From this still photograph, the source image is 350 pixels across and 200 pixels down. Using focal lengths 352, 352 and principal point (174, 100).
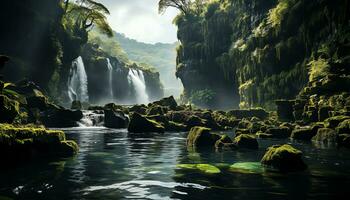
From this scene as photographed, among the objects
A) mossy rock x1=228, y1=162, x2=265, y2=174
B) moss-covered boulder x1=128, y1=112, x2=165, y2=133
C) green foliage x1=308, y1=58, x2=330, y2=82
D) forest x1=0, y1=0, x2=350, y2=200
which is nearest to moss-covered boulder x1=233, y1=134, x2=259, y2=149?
forest x1=0, y1=0, x2=350, y2=200

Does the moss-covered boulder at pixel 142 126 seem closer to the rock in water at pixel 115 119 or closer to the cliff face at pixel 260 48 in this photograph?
the rock in water at pixel 115 119

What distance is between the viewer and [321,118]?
2827cm

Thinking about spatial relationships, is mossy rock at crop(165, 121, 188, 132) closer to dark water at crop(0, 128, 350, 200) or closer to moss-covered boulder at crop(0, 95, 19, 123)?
moss-covered boulder at crop(0, 95, 19, 123)

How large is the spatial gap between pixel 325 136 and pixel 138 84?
80079 mm

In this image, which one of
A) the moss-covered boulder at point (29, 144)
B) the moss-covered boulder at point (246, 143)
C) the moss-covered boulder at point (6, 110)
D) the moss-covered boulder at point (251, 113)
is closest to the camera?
the moss-covered boulder at point (29, 144)

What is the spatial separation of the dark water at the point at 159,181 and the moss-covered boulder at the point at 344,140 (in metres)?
4.33

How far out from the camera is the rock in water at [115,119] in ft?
130

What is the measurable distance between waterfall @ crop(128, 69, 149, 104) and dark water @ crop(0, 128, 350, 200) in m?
81.1

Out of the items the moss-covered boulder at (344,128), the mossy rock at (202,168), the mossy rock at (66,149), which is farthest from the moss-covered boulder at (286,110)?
the mossy rock at (66,149)

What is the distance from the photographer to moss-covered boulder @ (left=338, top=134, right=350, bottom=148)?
19.8 m

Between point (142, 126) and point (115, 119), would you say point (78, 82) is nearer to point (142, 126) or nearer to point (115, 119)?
point (115, 119)

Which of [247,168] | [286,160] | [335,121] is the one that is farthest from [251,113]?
[247,168]

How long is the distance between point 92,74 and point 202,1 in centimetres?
2988

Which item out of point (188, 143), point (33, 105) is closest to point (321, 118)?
point (188, 143)
